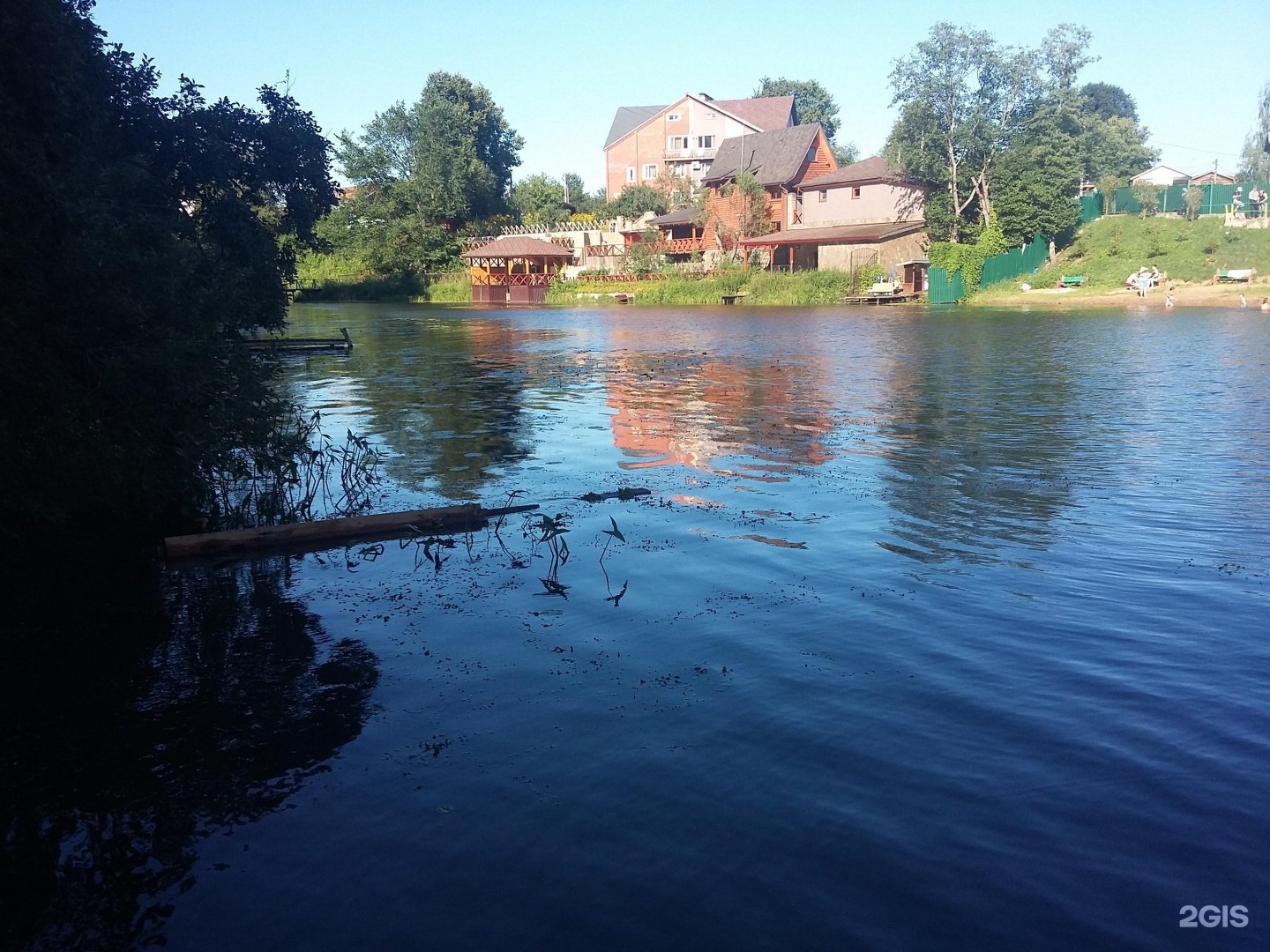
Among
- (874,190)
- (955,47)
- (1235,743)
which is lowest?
(1235,743)

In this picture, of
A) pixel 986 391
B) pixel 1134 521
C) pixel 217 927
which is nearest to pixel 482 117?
pixel 986 391

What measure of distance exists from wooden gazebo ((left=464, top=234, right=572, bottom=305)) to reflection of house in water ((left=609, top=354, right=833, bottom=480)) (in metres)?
50.6

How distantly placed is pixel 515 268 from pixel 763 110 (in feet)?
84.0

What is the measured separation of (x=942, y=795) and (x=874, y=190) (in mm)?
66413

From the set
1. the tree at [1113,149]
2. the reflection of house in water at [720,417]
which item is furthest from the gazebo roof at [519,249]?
the reflection of house in water at [720,417]

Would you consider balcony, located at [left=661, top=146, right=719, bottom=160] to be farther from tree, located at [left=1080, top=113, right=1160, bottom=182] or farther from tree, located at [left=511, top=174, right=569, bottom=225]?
tree, located at [left=1080, top=113, right=1160, bottom=182]

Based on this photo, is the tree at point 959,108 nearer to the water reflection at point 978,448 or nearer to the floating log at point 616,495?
the water reflection at point 978,448

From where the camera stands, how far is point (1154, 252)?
59875mm

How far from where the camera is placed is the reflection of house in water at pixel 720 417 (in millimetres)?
16141

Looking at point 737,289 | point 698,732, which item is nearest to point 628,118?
point 737,289

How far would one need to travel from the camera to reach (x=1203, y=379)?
81.6 ft

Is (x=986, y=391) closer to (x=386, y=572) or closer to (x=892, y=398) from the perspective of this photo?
(x=892, y=398)

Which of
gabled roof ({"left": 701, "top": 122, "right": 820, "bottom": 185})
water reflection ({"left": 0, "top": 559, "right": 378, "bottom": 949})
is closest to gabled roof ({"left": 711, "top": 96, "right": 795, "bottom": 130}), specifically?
gabled roof ({"left": 701, "top": 122, "right": 820, "bottom": 185})

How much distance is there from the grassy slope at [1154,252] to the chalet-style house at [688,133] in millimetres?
29583
